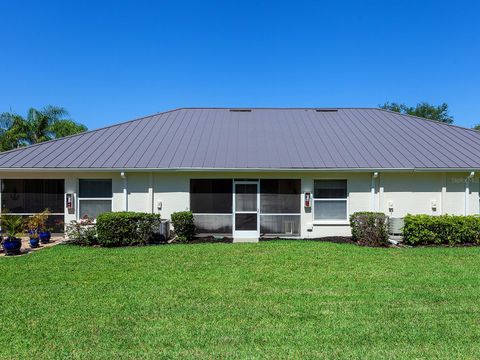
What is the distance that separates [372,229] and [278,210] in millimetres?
3606

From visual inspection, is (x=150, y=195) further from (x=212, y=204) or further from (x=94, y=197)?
(x=212, y=204)

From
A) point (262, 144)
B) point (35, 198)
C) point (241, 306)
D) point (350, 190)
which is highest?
point (262, 144)

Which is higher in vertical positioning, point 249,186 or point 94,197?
point 249,186

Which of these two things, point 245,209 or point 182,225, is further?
point 245,209

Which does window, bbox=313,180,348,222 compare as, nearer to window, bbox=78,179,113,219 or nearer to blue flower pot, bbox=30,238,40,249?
window, bbox=78,179,113,219

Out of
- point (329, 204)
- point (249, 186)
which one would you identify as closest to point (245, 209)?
point (249, 186)

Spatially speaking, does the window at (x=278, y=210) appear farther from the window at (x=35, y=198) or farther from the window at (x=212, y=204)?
the window at (x=35, y=198)

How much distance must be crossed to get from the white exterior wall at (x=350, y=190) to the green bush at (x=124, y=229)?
1916 mm

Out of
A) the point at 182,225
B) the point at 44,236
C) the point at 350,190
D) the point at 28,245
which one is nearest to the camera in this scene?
the point at 28,245

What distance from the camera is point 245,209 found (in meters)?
14.5

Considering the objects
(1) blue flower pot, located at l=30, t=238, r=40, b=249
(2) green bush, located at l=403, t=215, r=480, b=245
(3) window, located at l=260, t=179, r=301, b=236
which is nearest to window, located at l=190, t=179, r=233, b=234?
(3) window, located at l=260, t=179, r=301, b=236

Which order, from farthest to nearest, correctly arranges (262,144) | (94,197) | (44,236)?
(262,144), (94,197), (44,236)

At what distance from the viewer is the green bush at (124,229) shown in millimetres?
12344

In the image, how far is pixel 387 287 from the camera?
7.28 m
